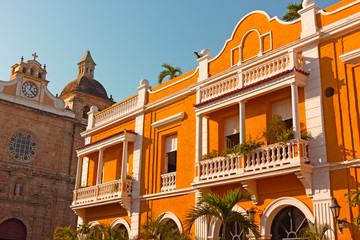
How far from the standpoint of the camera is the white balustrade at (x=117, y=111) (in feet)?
64.9

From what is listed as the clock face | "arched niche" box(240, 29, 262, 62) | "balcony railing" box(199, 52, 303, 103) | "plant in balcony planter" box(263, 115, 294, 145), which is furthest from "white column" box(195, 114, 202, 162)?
the clock face

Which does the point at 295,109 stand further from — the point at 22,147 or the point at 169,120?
the point at 22,147

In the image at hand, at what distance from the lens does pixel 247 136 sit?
46.0 ft

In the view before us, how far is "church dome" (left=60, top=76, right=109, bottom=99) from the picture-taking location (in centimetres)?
4145

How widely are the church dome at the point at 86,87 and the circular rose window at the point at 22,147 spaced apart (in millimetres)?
8180

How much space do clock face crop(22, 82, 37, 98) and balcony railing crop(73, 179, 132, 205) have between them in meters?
17.8

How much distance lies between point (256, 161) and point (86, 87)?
104 feet

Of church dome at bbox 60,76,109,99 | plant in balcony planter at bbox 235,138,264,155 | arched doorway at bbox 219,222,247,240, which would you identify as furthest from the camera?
church dome at bbox 60,76,109,99

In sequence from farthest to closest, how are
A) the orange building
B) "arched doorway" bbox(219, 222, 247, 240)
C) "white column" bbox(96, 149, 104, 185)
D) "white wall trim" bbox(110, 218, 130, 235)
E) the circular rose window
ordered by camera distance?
1. the circular rose window
2. "white column" bbox(96, 149, 104, 185)
3. "white wall trim" bbox(110, 218, 130, 235)
4. "arched doorway" bbox(219, 222, 247, 240)
5. the orange building

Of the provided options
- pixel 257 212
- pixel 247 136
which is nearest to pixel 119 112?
pixel 247 136

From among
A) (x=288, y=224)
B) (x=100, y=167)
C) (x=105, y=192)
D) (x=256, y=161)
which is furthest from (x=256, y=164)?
(x=100, y=167)

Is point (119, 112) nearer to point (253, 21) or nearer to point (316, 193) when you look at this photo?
point (253, 21)

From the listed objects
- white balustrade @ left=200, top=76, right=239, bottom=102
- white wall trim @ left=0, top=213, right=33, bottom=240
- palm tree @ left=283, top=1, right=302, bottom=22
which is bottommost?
white wall trim @ left=0, top=213, right=33, bottom=240

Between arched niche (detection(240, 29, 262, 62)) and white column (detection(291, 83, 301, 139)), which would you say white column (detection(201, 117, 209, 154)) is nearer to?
arched niche (detection(240, 29, 262, 62))
